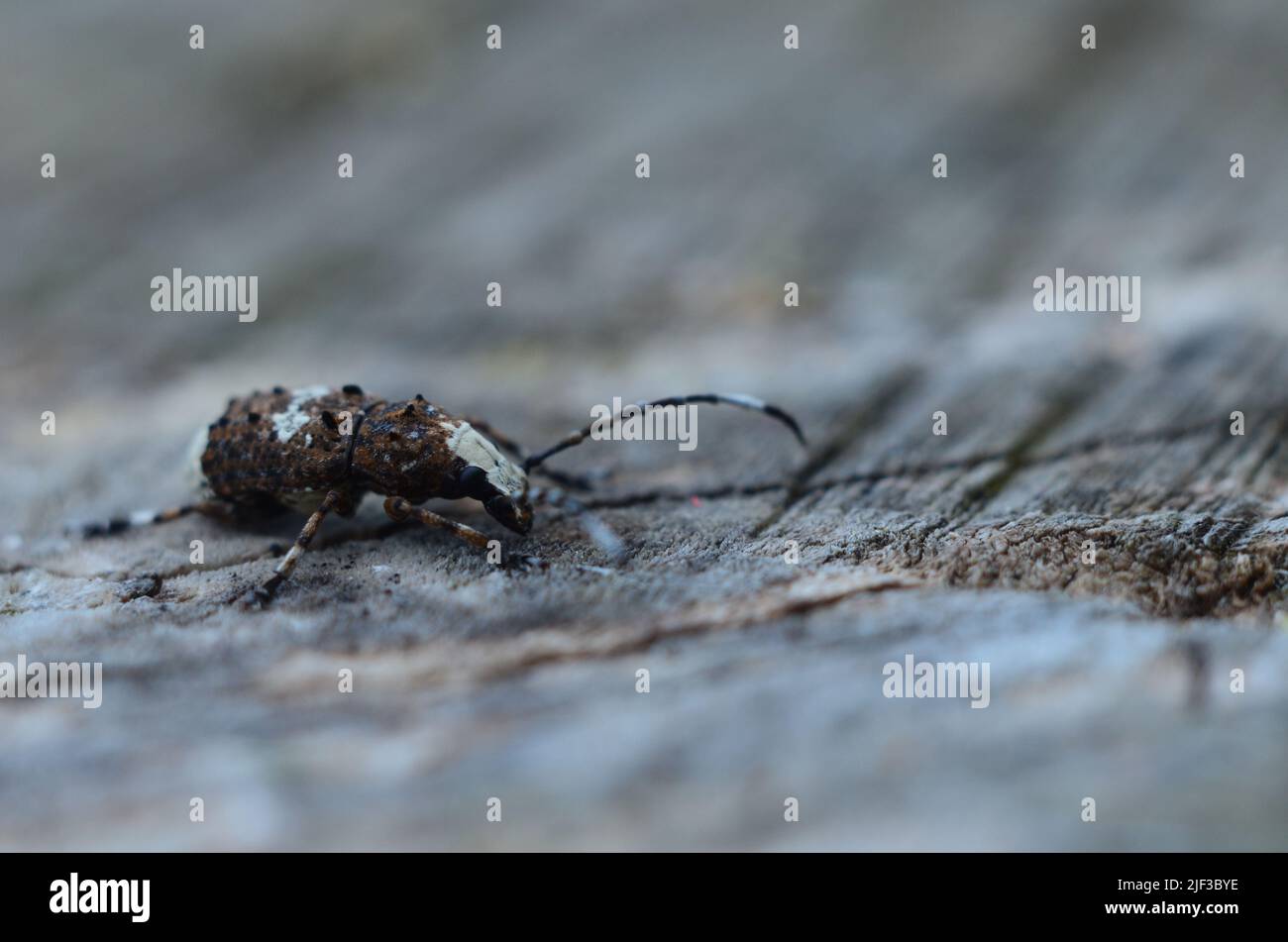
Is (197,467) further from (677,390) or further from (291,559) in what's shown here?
(677,390)

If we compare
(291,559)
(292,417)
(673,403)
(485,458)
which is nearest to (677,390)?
(673,403)

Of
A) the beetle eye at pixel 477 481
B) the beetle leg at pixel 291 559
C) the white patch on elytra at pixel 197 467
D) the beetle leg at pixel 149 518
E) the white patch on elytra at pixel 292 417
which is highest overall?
the white patch on elytra at pixel 292 417

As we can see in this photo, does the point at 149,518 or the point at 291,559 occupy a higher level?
the point at 149,518

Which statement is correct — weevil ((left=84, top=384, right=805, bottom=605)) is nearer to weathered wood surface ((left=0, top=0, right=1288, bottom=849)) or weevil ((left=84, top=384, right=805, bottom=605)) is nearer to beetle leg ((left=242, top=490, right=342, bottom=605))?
beetle leg ((left=242, top=490, right=342, bottom=605))

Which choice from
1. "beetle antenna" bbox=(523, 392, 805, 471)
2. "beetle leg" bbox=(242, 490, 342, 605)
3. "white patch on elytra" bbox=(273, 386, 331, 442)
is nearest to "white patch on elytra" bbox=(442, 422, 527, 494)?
"beetle antenna" bbox=(523, 392, 805, 471)

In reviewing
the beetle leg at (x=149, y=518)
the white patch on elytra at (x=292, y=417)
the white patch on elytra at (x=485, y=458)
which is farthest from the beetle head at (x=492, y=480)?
the beetle leg at (x=149, y=518)

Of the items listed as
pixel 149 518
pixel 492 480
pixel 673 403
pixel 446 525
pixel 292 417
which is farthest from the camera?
pixel 292 417

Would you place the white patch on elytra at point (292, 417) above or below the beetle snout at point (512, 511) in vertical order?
above

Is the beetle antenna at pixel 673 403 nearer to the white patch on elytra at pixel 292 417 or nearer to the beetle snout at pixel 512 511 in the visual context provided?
the beetle snout at pixel 512 511
